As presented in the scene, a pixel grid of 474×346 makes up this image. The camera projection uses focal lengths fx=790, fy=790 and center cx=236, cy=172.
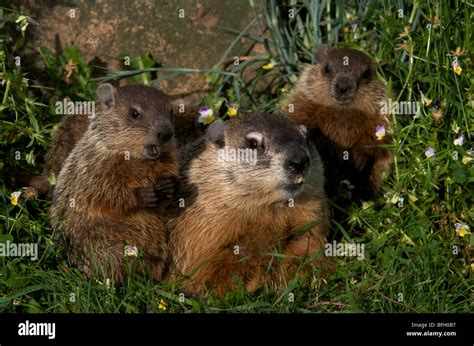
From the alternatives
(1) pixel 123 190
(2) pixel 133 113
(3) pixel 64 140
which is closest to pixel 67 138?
(3) pixel 64 140

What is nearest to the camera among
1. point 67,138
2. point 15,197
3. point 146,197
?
point 146,197

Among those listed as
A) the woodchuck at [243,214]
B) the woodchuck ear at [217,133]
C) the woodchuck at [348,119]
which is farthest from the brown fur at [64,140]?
the woodchuck at [348,119]

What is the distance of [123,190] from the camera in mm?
5656

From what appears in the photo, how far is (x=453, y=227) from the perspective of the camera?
6.24m

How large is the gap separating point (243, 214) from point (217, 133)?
637 millimetres

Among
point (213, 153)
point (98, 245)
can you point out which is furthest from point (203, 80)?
point (98, 245)

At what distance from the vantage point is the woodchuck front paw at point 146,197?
18.4 ft

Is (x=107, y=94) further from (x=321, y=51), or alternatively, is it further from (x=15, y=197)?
(x=321, y=51)

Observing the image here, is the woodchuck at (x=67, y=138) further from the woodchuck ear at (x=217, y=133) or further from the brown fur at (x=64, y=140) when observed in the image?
the woodchuck ear at (x=217, y=133)

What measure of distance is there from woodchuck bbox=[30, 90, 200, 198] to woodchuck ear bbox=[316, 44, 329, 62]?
4.51 feet

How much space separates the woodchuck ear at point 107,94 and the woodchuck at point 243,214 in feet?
2.46

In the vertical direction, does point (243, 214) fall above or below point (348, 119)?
below
